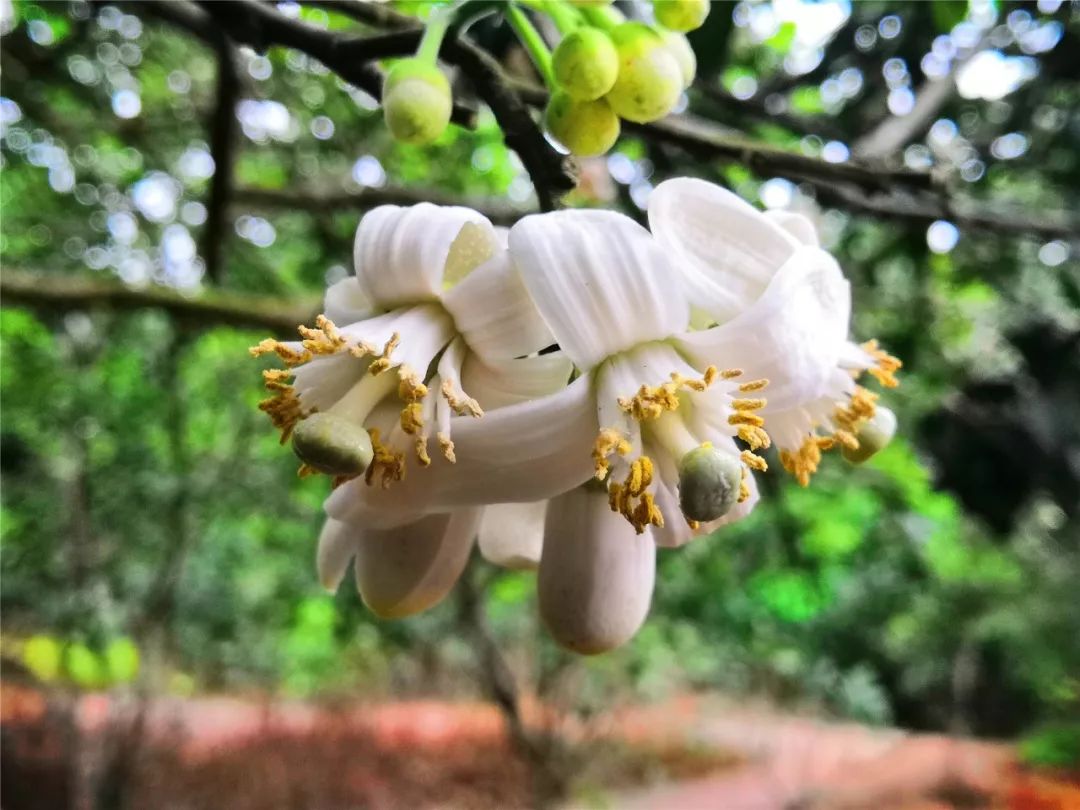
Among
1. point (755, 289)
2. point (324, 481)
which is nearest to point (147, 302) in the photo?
point (324, 481)

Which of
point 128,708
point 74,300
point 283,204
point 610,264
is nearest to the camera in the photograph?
point 610,264

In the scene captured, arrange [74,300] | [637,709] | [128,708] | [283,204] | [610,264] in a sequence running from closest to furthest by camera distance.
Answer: [610,264]
[74,300]
[283,204]
[128,708]
[637,709]

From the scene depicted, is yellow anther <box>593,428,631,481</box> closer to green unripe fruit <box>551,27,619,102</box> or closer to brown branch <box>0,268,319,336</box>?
green unripe fruit <box>551,27,619,102</box>

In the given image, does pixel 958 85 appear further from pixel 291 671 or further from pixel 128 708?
pixel 291 671

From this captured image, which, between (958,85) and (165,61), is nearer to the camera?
(958,85)

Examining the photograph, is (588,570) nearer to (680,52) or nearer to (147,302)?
(680,52)

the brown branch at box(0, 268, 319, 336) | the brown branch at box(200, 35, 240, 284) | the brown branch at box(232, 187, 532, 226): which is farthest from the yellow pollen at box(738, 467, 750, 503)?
the brown branch at box(232, 187, 532, 226)

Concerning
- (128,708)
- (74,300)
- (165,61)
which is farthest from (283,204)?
(128,708)
